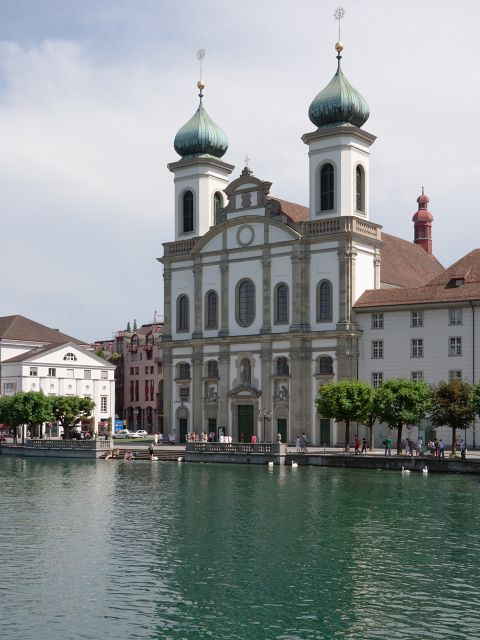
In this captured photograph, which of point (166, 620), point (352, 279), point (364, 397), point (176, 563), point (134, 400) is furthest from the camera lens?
point (134, 400)

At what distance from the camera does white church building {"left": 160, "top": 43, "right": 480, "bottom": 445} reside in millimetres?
78250

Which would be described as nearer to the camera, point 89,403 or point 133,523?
point 133,523

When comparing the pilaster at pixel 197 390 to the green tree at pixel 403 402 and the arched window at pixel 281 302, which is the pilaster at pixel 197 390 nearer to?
the arched window at pixel 281 302

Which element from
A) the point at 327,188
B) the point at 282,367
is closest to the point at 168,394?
the point at 282,367

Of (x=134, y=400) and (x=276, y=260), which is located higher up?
(x=276, y=260)


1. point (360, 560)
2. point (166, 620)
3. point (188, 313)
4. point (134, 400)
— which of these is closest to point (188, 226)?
point (188, 313)

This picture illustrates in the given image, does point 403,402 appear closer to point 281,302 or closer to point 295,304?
point 295,304

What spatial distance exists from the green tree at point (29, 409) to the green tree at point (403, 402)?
118 feet

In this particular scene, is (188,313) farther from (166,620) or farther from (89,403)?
(166,620)

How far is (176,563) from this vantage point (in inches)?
1266

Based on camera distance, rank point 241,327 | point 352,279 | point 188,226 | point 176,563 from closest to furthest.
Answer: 1. point 176,563
2. point 352,279
3. point 241,327
4. point 188,226

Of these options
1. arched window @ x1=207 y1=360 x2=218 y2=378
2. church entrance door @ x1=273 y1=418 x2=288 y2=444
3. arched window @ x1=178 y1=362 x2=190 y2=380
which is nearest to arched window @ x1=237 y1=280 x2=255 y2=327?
arched window @ x1=207 y1=360 x2=218 y2=378

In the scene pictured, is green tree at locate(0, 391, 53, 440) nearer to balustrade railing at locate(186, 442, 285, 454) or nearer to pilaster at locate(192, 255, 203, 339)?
pilaster at locate(192, 255, 203, 339)

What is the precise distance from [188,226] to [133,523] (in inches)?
2215
